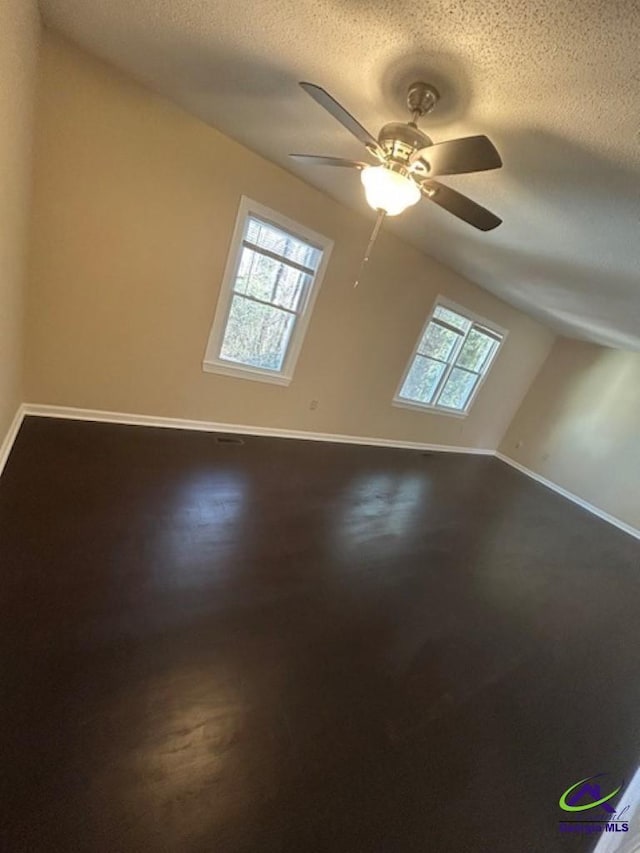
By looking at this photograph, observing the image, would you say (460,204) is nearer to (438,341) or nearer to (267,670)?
(267,670)

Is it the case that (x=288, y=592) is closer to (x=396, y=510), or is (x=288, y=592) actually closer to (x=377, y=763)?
(x=377, y=763)

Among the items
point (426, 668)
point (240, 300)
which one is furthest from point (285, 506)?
point (240, 300)

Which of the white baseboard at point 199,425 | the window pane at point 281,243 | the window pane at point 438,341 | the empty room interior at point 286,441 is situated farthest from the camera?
the window pane at point 438,341

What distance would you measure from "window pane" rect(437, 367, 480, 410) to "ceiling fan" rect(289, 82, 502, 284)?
14.5 feet

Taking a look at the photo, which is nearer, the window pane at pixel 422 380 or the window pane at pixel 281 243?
the window pane at pixel 281 243

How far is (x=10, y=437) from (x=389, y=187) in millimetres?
2992

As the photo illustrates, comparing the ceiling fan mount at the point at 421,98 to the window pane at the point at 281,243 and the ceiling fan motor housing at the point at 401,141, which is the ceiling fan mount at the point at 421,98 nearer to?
the ceiling fan motor housing at the point at 401,141

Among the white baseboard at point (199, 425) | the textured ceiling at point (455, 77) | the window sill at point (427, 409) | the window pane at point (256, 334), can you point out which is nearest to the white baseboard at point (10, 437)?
the white baseboard at point (199, 425)

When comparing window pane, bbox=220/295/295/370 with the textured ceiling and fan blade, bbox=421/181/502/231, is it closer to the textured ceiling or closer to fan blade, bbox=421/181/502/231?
the textured ceiling

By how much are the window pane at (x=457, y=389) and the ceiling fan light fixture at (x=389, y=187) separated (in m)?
4.58

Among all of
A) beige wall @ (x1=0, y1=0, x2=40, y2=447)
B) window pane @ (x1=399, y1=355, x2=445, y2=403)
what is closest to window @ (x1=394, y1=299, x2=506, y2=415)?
window pane @ (x1=399, y1=355, x2=445, y2=403)

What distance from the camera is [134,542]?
89.6 inches

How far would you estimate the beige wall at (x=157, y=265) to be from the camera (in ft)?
8.39

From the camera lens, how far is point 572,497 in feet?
21.7
